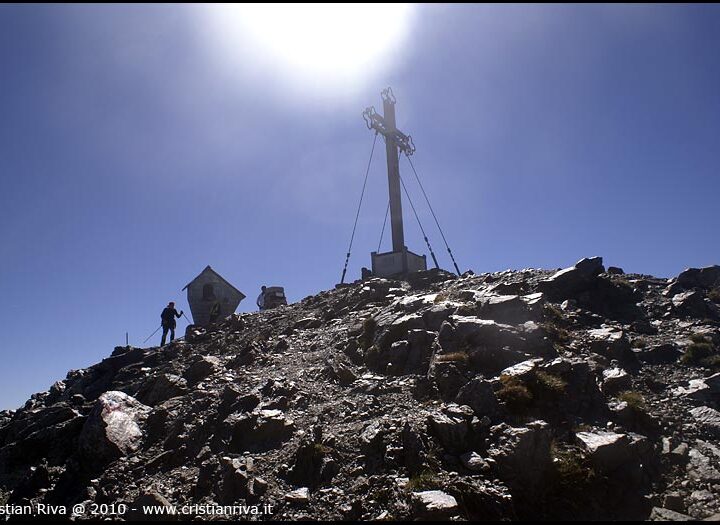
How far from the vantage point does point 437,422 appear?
32.4ft

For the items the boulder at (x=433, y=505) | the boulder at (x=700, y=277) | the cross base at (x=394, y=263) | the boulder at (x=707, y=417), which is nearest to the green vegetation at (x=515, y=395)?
the boulder at (x=433, y=505)

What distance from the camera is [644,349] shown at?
13953 mm

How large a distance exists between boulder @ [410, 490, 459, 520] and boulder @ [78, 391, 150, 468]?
27.4 ft

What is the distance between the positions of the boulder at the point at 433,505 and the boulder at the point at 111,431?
8361 millimetres

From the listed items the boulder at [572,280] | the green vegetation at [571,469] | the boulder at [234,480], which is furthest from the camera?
the boulder at [572,280]

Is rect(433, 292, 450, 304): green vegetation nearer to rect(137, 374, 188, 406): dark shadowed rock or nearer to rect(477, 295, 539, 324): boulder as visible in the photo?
rect(477, 295, 539, 324): boulder

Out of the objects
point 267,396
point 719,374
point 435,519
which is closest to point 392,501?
point 435,519

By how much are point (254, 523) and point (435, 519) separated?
3.53 m

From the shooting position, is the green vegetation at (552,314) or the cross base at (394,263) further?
the cross base at (394,263)

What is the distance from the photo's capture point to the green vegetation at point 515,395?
1021cm

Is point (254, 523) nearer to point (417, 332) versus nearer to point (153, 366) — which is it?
point (417, 332)

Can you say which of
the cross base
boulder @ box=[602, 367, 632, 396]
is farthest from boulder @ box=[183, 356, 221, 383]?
the cross base

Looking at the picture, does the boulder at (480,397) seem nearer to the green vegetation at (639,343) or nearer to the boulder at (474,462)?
the boulder at (474,462)

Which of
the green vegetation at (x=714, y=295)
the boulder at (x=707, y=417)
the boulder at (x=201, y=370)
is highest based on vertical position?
the green vegetation at (x=714, y=295)
